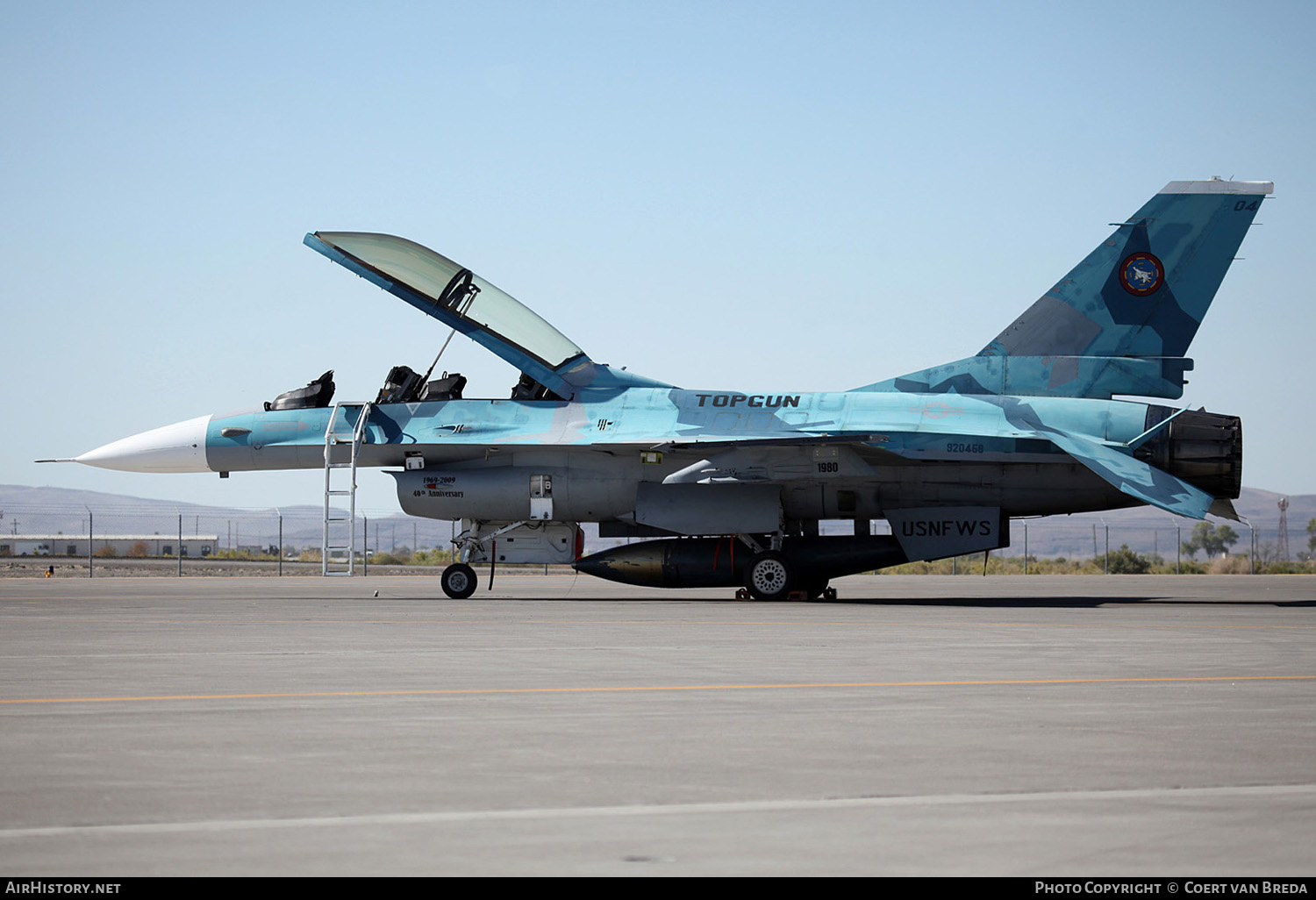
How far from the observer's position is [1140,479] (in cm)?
1867

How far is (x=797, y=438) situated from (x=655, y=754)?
13735 mm

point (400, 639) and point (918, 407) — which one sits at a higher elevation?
point (918, 407)

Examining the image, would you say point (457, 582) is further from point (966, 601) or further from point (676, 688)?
point (676, 688)

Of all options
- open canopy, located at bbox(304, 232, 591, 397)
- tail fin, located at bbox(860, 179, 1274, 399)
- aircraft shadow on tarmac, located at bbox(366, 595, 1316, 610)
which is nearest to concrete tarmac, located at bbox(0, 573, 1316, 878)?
aircraft shadow on tarmac, located at bbox(366, 595, 1316, 610)

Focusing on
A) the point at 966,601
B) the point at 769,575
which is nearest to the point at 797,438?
the point at 769,575

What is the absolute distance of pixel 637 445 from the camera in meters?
20.6

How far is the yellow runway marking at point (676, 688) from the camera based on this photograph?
791 cm

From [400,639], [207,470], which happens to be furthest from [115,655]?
[207,470]

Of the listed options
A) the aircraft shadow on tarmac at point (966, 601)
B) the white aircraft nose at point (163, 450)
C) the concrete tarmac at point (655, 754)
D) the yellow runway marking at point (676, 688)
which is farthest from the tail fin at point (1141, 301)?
the white aircraft nose at point (163, 450)

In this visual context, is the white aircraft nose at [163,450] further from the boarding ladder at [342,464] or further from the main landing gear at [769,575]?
the main landing gear at [769,575]

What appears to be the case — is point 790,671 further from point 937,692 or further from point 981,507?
point 981,507

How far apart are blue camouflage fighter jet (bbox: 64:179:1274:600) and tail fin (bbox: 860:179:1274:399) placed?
0.03 m

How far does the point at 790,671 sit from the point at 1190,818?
505cm

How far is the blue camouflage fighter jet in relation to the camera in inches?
774
